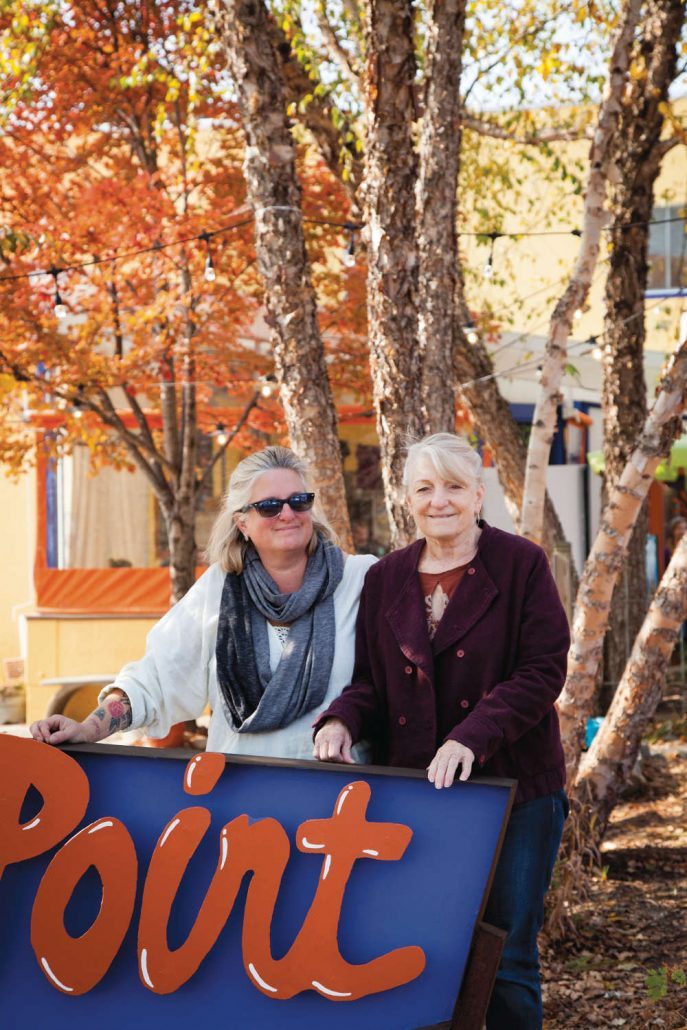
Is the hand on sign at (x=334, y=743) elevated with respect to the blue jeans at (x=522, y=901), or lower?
elevated

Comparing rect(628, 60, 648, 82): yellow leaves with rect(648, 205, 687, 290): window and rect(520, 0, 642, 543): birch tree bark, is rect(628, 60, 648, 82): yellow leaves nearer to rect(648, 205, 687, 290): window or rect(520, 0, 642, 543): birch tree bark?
rect(520, 0, 642, 543): birch tree bark

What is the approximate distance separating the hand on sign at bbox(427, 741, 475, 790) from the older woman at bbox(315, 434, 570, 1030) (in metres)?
0.15

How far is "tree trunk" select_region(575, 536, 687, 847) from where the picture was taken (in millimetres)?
5566

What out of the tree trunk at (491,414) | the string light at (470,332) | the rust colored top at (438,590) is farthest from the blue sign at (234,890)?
the string light at (470,332)

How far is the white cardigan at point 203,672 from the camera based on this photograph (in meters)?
3.16

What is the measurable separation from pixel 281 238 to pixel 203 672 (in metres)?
2.62

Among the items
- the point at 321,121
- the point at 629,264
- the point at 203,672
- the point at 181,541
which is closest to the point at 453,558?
the point at 203,672

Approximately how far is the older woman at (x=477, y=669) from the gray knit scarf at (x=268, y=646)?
0.12 m

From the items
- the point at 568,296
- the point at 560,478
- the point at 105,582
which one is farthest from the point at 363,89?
the point at 560,478

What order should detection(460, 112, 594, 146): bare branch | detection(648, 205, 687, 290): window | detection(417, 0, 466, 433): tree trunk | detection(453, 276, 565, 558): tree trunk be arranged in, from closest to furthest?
detection(417, 0, 466, 433): tree trunk
detection(460, 112, 594, 146): bare branch
detection(453, 276, 565, 558): tree trunk
detection(648, 205, 687, 290): window

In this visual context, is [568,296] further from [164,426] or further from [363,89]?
[164,426]

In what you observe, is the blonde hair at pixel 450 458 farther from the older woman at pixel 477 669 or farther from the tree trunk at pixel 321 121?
the tree trunk at pixel 321 121

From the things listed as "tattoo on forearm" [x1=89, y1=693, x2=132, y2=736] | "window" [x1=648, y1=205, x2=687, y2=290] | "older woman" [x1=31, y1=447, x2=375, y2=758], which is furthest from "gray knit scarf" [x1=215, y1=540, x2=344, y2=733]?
"window" [x1=648, y1=205, x2=687, y2=290]

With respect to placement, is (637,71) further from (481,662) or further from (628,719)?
(481,662)
